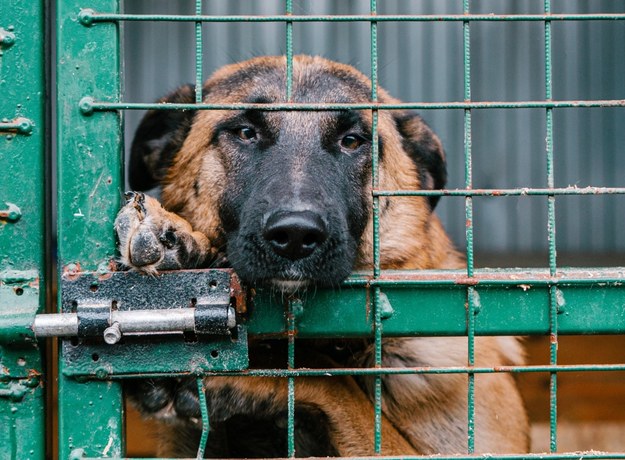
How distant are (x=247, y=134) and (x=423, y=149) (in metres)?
0.89

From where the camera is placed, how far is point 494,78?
8078 mm

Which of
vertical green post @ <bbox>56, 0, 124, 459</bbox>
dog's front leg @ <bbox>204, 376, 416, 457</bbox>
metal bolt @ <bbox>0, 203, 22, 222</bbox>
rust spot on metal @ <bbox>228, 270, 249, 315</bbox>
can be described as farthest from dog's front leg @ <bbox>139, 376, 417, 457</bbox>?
metal bolt @ <bbox>0, 203, 22, 222</bbox>

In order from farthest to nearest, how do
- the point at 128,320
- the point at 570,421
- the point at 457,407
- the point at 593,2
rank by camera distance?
the point at 593,2
the point at 570,421
the point at 457,407
the point at 128,320

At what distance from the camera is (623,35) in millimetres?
8031

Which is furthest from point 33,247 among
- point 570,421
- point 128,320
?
point 570,421

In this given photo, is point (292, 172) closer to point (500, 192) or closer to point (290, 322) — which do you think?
point (290, 322)

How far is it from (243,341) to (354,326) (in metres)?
0.27

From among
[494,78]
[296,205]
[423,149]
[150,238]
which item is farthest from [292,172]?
[494,78]

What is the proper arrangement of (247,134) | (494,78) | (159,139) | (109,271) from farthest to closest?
1. (494,78)
2. (159,139)
3. (247,134)
4. (109,271)

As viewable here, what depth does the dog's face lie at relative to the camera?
1.90 meters

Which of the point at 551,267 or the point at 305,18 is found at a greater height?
the point at 305,18

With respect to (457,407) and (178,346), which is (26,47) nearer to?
(178,346)

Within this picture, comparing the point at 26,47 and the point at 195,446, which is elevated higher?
the point at 26,47

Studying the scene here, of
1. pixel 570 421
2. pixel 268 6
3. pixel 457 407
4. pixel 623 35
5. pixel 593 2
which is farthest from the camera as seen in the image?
pixel 623 35
